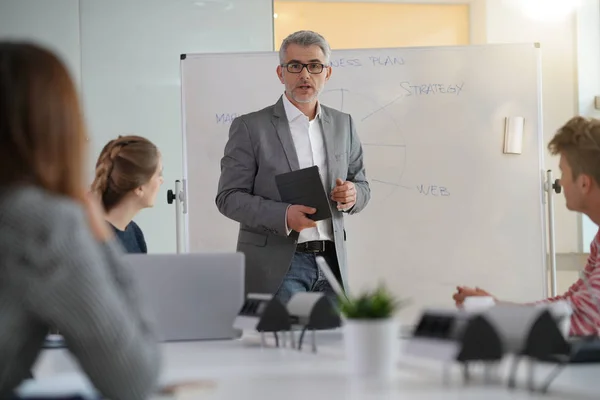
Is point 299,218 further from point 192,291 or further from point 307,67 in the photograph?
point 192,291

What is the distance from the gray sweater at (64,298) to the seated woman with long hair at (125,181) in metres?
1.86

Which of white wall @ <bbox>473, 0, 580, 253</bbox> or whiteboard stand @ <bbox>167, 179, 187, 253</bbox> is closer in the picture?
whiteboard stand @ <bbox>167, 179, 187, 253</bbox>

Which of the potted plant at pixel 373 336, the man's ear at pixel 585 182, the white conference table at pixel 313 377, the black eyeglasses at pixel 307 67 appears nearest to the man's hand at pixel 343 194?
the black eyeglasses at pixel 307 67

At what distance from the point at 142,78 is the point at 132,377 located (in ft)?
12.6

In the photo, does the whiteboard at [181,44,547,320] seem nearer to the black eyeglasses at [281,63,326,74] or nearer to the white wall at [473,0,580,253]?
the black eyeglasses at [281,63,326,74]

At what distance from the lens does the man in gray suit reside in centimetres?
297

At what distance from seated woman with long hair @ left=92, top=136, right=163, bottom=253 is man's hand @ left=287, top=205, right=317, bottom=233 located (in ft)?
1.76

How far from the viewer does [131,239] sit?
3023 millimetres

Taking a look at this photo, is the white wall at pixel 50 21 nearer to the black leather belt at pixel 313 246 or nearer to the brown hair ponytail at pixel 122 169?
the brown hair ponytail at pixel 122 169

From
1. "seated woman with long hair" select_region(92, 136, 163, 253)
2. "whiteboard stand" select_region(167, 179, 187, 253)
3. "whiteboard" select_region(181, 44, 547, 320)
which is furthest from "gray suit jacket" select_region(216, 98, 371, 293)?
"whiteboard stand" select_region(167, 179, 187, 253)

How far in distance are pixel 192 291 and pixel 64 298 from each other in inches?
45.5

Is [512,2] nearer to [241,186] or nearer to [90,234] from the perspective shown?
[241,186]

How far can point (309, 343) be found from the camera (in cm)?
197

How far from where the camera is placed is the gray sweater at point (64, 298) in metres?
0.99
